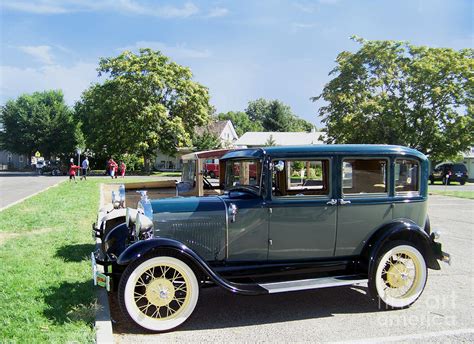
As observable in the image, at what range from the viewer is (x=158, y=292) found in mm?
4207

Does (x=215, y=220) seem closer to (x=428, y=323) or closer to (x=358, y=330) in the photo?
(x=358, y=330)

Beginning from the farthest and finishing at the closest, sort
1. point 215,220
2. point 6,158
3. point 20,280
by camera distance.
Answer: point 6,158
point 20,280
point 215,220

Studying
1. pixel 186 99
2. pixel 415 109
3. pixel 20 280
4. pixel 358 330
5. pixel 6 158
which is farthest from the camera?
pixel 6 158

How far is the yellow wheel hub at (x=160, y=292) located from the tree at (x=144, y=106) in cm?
3767

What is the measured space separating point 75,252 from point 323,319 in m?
4.42

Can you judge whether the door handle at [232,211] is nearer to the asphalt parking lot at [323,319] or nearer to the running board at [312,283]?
the running board at [312,283]

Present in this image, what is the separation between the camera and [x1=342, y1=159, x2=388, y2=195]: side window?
4.88 meters

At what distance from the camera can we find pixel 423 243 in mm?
5023

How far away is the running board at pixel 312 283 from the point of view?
172 inches

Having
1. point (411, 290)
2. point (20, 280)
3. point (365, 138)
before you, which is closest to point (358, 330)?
point (411, 290)

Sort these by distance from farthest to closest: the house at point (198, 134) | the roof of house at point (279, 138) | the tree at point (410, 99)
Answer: the roof of house at point (279, 138) < the house at point (198, 134) < the tree at point (410, 99)

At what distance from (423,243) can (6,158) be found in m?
81.1

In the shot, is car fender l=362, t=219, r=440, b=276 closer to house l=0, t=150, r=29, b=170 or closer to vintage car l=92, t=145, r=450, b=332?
vintage car l=92, t=145, r=450, b=332

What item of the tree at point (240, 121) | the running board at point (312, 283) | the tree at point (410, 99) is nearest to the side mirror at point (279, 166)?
the running board at point (312, 283)
